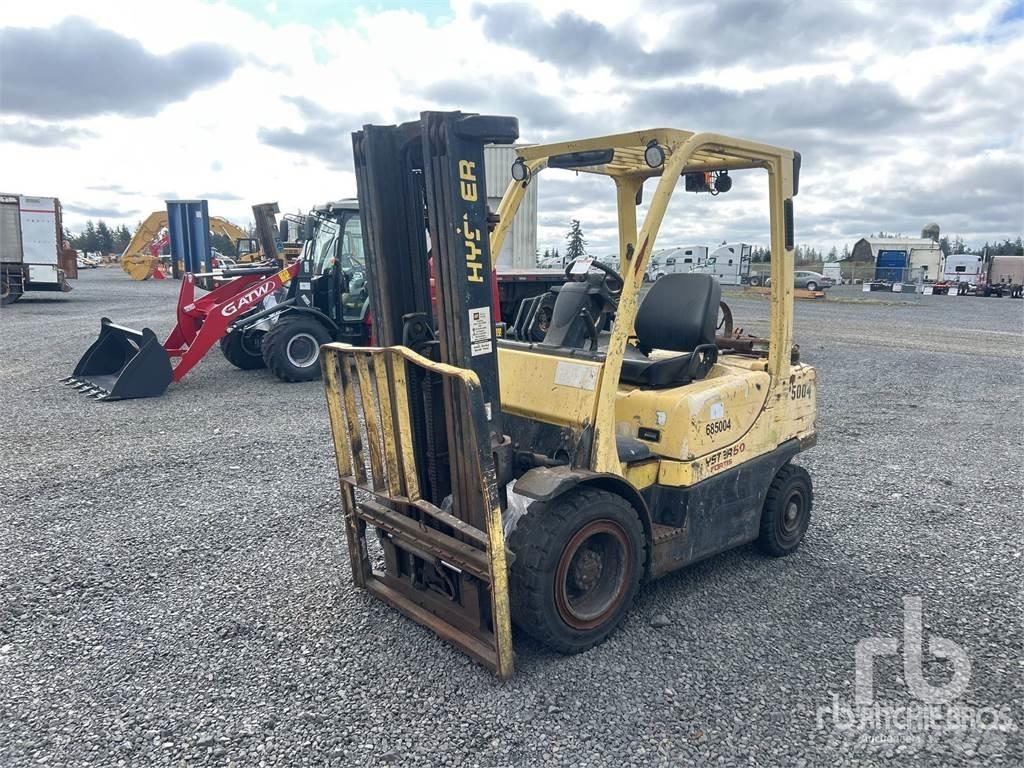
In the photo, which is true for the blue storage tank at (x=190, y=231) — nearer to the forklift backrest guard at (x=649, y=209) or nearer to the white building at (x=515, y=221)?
the white building at (x=515, y=221)

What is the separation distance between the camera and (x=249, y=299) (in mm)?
10406

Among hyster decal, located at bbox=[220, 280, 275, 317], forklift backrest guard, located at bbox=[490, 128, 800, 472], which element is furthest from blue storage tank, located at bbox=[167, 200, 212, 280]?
forklift backrest guard, located at bbox=[490, 128, 800, 472]

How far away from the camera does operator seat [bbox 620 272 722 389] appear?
13.2 ft

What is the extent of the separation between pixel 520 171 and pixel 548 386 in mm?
1385

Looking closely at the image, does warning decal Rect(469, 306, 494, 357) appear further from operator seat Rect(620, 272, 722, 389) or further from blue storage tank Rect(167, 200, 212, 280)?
blue storage tank Rect(167, 200, 212, 280)

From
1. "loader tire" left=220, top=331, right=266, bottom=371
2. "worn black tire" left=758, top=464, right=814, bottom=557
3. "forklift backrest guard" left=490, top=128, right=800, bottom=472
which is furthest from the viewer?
"loader tire" left=220, top=331, right=266, bottom=371

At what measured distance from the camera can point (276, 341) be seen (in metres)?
10.4

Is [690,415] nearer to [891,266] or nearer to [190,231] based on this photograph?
[190,231]

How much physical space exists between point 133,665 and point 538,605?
1.92 m

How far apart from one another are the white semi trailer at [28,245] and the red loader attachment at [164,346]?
51.0ft

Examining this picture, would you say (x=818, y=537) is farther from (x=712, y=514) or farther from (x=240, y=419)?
(x=240, y=419)

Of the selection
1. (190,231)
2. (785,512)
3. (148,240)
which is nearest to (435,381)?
(785,512)

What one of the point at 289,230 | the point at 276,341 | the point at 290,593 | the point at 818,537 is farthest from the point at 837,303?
the point at 290,593

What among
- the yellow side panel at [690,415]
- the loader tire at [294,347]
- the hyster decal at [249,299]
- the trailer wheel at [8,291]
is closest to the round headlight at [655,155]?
the yellow side panel at [690,415]
